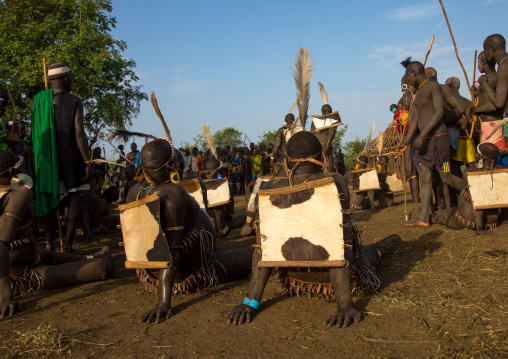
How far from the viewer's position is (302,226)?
9.87 feet

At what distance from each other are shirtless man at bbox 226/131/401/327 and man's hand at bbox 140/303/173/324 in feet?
1.48

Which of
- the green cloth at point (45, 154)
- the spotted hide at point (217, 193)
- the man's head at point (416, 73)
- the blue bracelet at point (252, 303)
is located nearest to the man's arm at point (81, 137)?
the green cloth at point (45, 154)

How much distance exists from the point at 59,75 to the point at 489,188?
17.9 ft

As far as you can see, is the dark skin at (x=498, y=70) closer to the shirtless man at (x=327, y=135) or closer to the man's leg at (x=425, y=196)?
the man's leg at (x=425, y=196)

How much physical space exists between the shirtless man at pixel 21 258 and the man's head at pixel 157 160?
3.64 feet

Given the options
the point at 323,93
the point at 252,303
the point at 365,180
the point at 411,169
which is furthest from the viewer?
the point at 365,180

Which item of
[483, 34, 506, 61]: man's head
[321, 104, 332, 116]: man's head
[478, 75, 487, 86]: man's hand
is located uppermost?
[483, 34, 506, 61]: man's head

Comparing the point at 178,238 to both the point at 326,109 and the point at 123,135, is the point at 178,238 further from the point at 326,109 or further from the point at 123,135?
the point at 326,109

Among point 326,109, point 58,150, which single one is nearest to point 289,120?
point 326,109

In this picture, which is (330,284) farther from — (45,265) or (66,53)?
(66,53)

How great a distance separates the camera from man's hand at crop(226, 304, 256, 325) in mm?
2990

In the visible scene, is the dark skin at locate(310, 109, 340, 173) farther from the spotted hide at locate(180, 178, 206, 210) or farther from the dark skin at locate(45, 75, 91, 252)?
the dark skin at locate(45, 75, 91, 252)

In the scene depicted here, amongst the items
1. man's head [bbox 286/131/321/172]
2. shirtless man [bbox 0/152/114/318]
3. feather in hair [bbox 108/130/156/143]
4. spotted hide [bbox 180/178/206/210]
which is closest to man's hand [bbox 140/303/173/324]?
shirtless man [bbox 0/152/114/318]

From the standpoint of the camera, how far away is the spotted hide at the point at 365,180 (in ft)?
30.6
